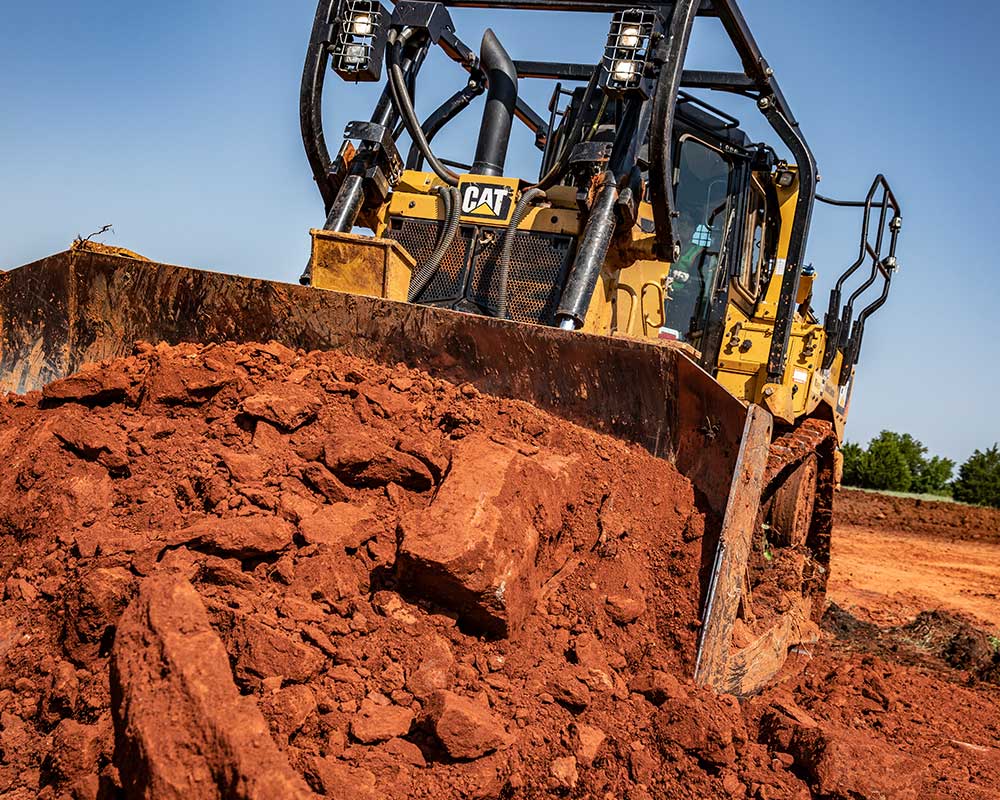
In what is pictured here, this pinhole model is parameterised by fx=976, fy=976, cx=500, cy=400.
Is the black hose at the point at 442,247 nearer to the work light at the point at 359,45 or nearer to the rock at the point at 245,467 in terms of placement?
the work light at the point at 359,45

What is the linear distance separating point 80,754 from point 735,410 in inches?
87.0

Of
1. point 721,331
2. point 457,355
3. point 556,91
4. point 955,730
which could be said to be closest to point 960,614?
point 721,331

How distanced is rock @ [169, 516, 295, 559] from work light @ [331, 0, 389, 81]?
3.09 metres

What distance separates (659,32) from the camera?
14.7ft

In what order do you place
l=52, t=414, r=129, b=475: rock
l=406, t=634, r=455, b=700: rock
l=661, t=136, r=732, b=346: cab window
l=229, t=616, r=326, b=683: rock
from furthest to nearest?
l=661, t=136, r=732, b=346: cab window, l=52, t=414, r=129, b=475: rock, l=406, t=634, r=455, b=700: rock, l=229, t=616, r=326, b=683: rock

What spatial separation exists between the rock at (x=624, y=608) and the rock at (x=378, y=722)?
875mm

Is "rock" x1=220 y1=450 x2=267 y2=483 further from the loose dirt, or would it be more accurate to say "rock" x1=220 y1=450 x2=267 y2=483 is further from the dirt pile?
the dirt pile

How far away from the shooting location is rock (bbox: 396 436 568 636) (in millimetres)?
2611

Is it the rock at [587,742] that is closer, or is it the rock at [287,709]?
the rock at [287,709]

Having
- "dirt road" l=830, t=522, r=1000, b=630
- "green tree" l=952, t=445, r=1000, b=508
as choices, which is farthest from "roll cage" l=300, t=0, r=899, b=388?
"green tree" l=952, t=445, r=1000, b=508

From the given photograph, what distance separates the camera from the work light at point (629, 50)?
448 cm

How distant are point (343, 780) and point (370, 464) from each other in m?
1.15

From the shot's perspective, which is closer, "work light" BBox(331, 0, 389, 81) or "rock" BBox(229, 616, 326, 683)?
"rock" BBox(229, 616, 326, 683)

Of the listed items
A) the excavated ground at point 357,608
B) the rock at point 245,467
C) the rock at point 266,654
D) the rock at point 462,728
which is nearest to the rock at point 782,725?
the excavated ground at point 357,608
